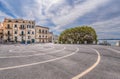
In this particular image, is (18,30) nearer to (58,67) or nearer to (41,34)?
(41,34)

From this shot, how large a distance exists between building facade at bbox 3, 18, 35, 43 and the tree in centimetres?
2026

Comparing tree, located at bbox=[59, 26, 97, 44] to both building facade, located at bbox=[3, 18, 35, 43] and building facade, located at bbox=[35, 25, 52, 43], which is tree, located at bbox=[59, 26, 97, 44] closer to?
building facade, located at bbox=[35, 25, 52, 43]

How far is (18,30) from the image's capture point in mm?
64938

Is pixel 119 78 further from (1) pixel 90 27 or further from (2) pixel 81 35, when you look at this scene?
(1) pixel 90 27

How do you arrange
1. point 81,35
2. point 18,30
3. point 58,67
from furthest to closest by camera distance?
point 18,30
point 81,35
point 58,67

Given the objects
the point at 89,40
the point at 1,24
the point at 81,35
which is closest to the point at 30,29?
the point at 1,24

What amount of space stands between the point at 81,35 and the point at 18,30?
34.6 metres

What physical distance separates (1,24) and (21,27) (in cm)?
1233

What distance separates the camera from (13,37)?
209 ft

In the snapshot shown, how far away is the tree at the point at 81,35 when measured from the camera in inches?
2363

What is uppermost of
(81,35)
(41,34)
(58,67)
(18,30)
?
(18,30)

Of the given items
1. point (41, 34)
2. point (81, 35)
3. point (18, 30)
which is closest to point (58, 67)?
point (81, 35)

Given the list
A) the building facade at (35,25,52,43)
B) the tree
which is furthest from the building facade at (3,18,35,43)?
the tree

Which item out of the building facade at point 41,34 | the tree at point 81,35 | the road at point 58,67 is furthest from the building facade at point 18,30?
the road at point 58,67
